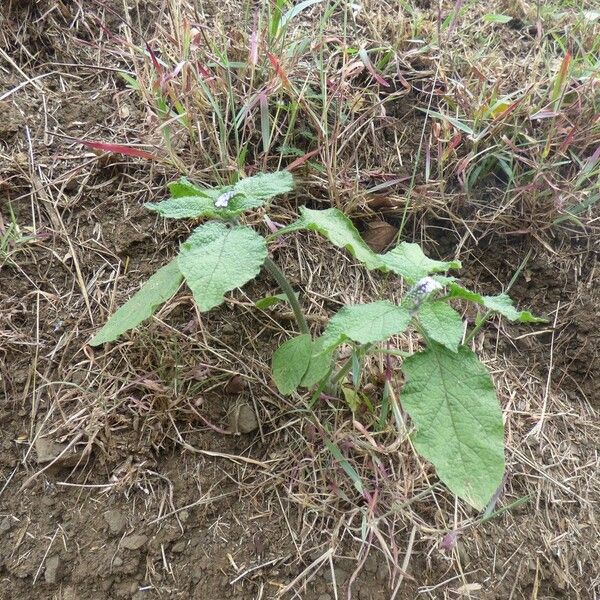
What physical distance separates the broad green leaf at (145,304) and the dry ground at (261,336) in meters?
0.19

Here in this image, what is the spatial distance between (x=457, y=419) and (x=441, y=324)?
0.16 metres

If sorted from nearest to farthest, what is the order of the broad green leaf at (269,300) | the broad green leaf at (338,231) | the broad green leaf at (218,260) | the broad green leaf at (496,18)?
the broad green leaf at (218,260), the broad green leaf at (338,231), the broad green leaf at (269,300), the broad green leaf at (496,18)

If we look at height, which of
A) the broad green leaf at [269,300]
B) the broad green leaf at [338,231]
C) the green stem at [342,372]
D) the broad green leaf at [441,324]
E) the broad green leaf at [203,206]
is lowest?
the green stem at [342,372]

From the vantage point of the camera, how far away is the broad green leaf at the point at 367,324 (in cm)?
82

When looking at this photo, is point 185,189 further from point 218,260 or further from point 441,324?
point 441,324

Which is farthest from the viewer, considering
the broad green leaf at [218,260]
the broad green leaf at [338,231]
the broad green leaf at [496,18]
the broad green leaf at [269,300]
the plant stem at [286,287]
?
the broad green leaf at [496,18]

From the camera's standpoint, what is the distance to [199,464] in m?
1.11

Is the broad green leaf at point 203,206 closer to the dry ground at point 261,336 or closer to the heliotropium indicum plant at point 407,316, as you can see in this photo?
the heliotropium indicum plant at point 407,316

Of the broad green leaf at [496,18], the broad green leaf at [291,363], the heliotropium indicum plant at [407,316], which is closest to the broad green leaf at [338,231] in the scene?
the heliotropium indicum plant at [407,316]

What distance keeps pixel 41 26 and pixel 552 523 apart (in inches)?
70.2

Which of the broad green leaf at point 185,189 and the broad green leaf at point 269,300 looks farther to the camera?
the broad green leaf at point 269,300

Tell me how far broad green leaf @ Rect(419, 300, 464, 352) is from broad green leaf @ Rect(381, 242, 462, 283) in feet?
0.19

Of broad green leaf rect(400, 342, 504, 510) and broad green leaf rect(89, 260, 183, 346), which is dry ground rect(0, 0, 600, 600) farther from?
broad green leaf rect(400, 342, 504, 510)

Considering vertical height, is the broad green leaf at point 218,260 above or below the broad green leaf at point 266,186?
below
